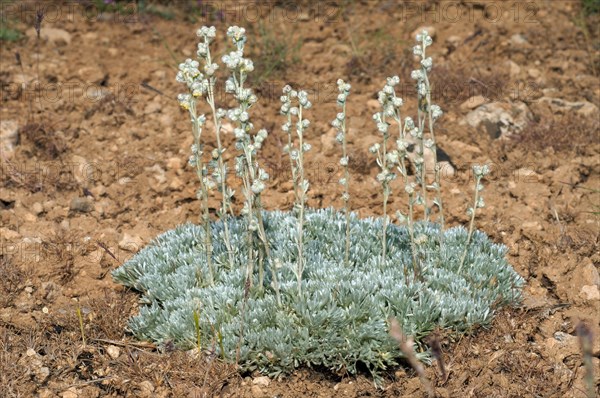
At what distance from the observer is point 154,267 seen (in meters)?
5.64

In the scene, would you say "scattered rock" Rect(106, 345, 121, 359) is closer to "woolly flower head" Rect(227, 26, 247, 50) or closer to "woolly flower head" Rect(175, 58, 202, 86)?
"woolly flower head" Rect(175, 58, 202, 86)

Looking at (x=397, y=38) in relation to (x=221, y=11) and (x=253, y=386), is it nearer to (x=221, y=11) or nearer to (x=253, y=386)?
(x=221, y=11)

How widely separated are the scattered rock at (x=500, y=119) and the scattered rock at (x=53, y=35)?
450 cm

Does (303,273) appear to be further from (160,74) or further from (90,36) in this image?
(90,36)

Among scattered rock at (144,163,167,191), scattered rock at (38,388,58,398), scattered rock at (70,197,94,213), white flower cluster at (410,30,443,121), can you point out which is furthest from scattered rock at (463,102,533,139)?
scattered rock at (38,388,58,398)

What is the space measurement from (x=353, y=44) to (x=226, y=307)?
4232 mm

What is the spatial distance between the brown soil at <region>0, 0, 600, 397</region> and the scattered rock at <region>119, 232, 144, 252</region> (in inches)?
0.5

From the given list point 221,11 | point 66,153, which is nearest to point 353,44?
point 221,11

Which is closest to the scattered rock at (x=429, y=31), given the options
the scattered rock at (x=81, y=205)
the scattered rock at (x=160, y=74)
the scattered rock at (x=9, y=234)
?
the scattered rock at (x=160, y=74)

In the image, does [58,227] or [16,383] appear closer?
[16,383]

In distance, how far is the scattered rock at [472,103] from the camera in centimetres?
782

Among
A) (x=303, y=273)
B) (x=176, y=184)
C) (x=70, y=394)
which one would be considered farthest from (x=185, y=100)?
(x=176, y=184)

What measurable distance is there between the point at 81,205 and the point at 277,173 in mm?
1689

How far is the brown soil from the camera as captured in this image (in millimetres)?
5062
